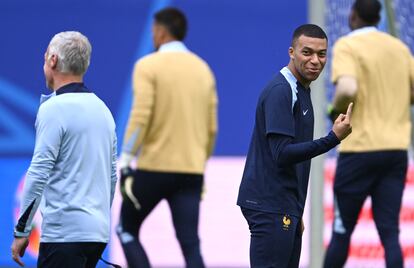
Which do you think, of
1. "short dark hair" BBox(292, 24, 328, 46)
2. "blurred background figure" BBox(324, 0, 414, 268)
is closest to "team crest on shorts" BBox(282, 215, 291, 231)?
"short dark hair" BBox(292, 24, 328, 46)

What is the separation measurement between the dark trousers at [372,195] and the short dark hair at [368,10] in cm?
82

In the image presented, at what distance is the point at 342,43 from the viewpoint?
24.0 ft

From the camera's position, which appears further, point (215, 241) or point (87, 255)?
point (215, 241)

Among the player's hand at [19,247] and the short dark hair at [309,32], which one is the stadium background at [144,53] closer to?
the short dark hair at [309,32]

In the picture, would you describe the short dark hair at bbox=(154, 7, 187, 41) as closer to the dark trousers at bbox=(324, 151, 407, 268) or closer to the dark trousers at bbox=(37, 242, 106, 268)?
the dark trousers at bbox=(324, 151, 407, 268)

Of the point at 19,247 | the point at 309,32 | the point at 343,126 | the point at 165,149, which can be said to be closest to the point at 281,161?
the point at 343,126

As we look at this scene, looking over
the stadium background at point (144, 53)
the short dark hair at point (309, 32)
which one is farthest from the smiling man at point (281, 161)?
the stadium background at point (144, 53)

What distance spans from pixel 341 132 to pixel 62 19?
256 inches

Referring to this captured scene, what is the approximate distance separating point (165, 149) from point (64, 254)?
8.34ft

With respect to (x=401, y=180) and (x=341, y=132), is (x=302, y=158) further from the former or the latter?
(x=401, y=180)

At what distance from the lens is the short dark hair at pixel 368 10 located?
7.38m

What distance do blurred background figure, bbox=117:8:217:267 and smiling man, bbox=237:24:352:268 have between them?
83.7 inches

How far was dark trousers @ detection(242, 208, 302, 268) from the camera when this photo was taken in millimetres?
5320

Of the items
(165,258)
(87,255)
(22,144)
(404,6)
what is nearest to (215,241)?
(165,258)
